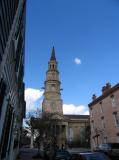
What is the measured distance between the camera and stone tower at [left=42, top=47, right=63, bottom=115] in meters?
81.3

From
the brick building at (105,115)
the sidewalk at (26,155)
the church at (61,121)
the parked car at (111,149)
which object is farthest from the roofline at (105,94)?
the church at (61,121)

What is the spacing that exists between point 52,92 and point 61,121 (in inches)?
565

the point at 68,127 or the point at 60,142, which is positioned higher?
the point at 68,127

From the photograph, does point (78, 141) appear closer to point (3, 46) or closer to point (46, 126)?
point (46, 126)

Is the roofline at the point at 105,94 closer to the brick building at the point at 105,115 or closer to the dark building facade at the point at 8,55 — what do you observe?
the brick building at the point at 105,115

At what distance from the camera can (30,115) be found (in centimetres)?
4619

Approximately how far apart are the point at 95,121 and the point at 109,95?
8408 mm

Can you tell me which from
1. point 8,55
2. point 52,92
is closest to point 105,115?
point 8,55

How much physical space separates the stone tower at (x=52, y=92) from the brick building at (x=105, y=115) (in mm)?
38724

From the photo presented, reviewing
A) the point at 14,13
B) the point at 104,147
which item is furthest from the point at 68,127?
the point at 14,13

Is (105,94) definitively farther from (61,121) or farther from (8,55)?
(61,121)

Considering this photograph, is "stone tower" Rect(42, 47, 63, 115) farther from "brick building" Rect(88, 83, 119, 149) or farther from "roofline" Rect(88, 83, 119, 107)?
"brick building" Rect(88, 83, 119, 149)

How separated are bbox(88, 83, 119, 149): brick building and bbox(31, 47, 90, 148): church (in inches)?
1192

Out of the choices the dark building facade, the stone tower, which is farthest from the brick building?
the stone tower
